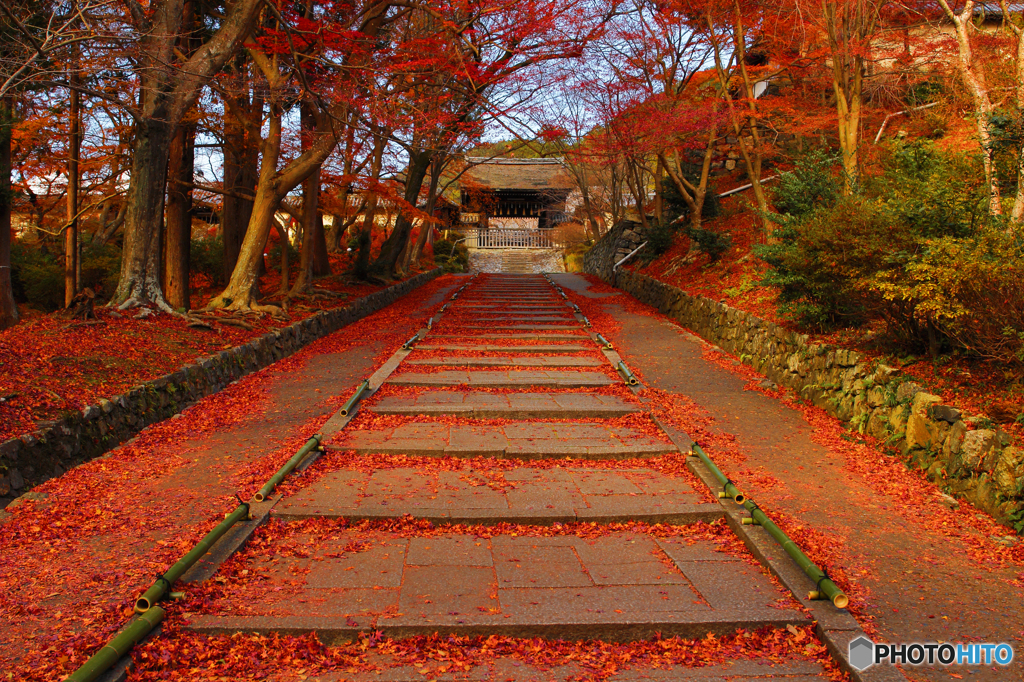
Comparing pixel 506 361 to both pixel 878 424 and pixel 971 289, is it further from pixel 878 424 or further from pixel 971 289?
pixel 971 289

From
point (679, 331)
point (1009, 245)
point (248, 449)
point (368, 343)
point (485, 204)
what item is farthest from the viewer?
point (485, 204)

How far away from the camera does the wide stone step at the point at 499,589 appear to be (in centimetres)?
350

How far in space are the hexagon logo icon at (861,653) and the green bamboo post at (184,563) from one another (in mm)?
3362

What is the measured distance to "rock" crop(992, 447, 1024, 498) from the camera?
15.0 feet

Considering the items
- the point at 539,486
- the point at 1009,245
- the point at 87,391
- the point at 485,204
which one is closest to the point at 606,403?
the point at 539,486

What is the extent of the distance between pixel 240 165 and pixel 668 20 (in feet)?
30.7

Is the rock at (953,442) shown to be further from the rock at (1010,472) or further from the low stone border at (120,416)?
the low stone border at (120,416)

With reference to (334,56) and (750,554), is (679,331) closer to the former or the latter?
(334,56)

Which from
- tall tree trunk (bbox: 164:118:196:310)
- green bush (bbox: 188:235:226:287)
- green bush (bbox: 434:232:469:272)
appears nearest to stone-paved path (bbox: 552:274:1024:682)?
tall tree trunk (bbox: 164:118:196:310)

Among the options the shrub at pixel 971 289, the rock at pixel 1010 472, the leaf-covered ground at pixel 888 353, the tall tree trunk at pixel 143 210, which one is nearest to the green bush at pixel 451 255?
the leaf-covered ground at pixel 888 353

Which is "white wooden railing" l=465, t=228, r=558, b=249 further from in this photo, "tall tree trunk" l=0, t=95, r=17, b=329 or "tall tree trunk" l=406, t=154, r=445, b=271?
"tall tree trunk" l=0, t=95, r=17, b=329

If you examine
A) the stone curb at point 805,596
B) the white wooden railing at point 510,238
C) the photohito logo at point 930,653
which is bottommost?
the photohito logo at point 930,653

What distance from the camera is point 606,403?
7.72 m

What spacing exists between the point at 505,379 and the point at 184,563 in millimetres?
5318
